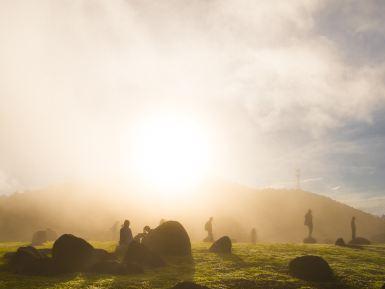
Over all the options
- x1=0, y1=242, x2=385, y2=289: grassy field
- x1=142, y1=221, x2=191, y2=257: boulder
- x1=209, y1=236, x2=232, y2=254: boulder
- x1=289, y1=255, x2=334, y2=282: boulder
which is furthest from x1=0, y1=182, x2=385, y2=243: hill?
x1=289, y1=255, x2=334, y2=282: boulder

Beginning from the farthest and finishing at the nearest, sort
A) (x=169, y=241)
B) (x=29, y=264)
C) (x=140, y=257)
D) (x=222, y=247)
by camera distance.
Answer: (x=222, y=247) < (x=169, y=241) < (x=140, y=257) < (x=29, y=264)

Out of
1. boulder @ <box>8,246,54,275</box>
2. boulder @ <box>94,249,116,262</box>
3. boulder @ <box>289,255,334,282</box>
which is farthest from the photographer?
boulder @ <box>94,249,116,262</box>

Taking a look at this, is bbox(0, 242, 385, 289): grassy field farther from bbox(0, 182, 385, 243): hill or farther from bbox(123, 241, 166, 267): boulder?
bbox(0, 182, 385, 243): hill

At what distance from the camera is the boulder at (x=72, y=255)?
2958 cm

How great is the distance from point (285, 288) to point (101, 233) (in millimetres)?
106634

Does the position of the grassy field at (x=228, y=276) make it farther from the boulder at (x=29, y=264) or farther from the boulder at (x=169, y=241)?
the boulder at (x=169, y=241)

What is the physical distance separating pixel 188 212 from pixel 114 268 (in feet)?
399

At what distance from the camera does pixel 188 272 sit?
29812mm

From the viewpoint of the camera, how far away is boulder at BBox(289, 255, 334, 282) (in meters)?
28.4

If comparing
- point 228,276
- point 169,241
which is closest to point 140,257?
point 169,241

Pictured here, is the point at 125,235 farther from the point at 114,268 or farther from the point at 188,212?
the point at 188,212

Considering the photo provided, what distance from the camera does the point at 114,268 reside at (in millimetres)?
29125

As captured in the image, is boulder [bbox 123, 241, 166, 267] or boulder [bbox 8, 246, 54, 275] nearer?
boulder [bbox 8, 246, 54, 275]

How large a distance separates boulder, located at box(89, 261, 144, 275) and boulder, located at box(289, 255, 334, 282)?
40.4 ft
